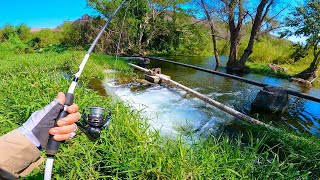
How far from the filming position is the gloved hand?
1.36 metres

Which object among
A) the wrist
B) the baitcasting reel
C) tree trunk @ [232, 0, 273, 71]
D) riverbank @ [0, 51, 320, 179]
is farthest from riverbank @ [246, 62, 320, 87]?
the wrist

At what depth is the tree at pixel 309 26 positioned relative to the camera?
13.3 metres

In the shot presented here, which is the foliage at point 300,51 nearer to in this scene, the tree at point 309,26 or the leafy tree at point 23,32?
the tree at point 309,26

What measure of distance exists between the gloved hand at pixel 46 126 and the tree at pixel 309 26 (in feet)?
47.9

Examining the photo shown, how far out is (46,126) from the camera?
1.37 meters

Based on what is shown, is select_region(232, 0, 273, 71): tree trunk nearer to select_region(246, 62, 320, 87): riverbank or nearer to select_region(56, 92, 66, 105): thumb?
select_region(246, 62, 320, 87): riverbank

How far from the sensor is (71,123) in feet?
4.70

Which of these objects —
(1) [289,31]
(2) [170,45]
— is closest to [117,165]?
(1) [289,31]

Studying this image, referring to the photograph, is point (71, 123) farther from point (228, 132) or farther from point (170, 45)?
point (170, 45)

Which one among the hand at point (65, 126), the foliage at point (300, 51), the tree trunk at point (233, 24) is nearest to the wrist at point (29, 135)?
the hand at point (65, 126)

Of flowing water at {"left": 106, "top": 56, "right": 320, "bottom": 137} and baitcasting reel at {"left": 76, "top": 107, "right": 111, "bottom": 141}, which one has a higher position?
baitcasting reel at {"left": 76, "top": 107, "right": 111, "bottom": 141}

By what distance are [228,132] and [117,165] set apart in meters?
3.10

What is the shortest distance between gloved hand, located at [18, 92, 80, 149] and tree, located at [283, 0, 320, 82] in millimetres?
14594

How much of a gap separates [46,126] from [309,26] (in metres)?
15.5
